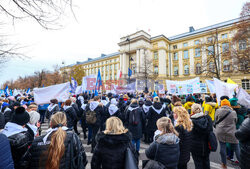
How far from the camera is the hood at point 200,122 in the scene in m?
2.82

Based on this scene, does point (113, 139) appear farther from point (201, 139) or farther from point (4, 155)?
point (201, 139)

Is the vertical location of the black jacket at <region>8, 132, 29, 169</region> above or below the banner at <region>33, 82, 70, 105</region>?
below

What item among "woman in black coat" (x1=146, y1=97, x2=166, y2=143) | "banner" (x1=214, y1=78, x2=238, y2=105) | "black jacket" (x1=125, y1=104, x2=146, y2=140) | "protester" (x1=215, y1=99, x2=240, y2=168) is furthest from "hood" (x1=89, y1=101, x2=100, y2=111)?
"banner" (x1=214, y1=78, x2=238, y2=105)

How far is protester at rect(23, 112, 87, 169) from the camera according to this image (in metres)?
1.76

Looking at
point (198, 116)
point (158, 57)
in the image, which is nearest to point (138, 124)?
point (198, 116)

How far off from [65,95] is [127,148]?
427 cm

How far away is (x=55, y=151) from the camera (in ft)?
5.76

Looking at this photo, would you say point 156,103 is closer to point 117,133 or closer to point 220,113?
point 220,113

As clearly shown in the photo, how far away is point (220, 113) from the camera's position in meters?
3.84

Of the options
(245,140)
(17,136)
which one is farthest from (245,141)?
(17,136)

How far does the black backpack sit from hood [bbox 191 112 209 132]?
2148mm

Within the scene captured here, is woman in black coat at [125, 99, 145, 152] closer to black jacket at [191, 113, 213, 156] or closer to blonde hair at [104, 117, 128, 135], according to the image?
black jacket at [191, 113, 213, 156]

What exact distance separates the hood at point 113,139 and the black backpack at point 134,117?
2.73 meters

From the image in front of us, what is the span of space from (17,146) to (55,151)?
753mm
